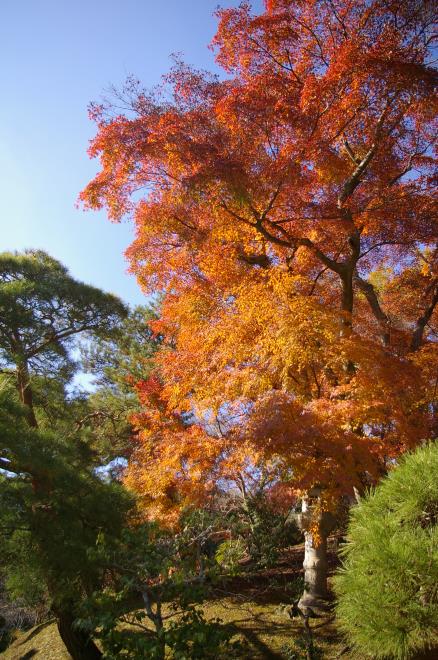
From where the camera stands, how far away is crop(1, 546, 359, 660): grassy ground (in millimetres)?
5016

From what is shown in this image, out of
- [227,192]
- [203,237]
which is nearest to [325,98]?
[227,192]

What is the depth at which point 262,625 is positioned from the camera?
5949 mm

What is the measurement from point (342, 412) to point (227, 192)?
3533 millimetres

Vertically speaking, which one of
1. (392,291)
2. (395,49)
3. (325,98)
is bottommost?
(392,291)

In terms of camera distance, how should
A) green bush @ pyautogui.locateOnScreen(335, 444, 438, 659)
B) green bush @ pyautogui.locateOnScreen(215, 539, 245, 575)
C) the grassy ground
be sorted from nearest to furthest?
green bush @ pyautogui.locateOnScreen(335, 444, 438, 659), green bush @ pyautogui.locateOnScreen(215, 539, 245, 575), the grassy ground

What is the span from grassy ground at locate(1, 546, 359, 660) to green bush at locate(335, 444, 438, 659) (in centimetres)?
199

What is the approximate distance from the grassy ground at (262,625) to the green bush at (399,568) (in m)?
1.99

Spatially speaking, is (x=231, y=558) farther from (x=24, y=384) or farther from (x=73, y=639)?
(x=24, y=384)

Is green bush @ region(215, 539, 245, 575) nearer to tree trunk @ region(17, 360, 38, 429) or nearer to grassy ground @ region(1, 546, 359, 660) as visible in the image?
grassy ground @ region(1, 546, 359, 660)

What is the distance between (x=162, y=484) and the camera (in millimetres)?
6602

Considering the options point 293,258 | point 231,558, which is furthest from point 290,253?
point 231,558

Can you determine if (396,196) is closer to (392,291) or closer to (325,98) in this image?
(325,98)


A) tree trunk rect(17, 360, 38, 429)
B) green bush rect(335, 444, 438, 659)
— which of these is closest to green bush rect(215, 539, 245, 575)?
green bush rect(335, 444, 438, 659)

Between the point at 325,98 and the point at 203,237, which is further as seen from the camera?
the point at 203,237
